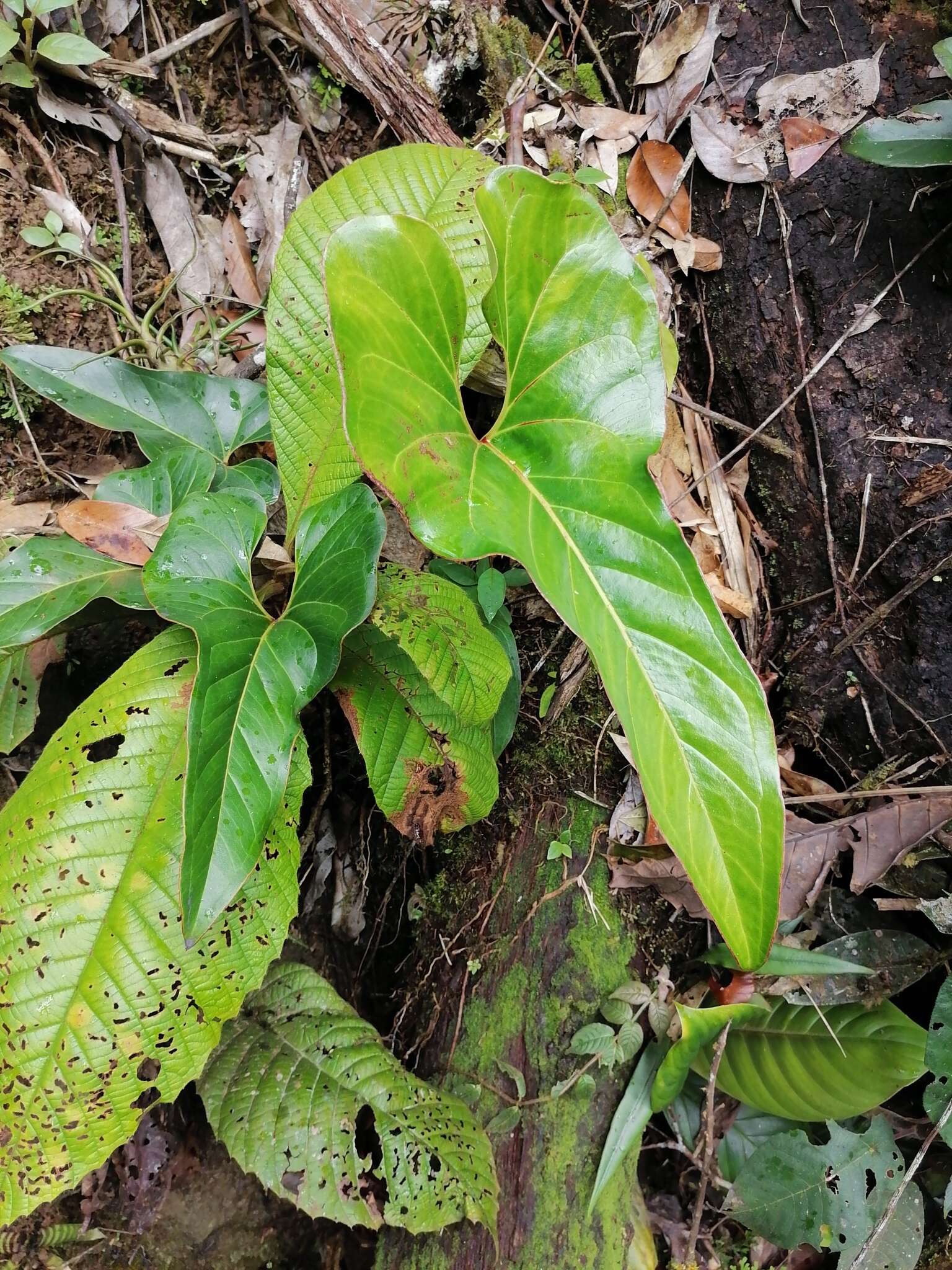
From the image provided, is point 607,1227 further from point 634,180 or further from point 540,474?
point 634,180

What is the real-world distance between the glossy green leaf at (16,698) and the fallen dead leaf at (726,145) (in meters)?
1.69

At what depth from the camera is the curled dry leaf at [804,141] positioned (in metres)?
1.56

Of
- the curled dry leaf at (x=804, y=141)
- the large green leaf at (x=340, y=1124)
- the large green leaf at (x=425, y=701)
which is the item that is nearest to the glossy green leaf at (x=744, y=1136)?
the large green leaf at (x=340, y=1124)

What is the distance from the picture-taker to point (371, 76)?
1.67 metres

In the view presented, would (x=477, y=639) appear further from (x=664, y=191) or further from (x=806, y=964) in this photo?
(x=664, y=191)

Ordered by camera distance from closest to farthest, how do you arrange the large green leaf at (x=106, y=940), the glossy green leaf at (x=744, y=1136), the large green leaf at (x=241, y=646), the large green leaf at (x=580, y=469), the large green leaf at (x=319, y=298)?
the large green leaf at (x=580, y=469) → the large green leaf at (x=241, y=646) → the large green leaf at (x=106, y=940) → the large green leaf at (x=319, y=298) → the glossy green leaf at (x=744, y=1136)

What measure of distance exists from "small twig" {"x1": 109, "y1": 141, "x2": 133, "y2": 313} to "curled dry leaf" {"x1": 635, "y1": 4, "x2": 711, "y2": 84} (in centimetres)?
120

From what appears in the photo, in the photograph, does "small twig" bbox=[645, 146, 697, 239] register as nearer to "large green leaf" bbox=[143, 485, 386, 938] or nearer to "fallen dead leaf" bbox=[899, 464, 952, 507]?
"fallen dead leaf" bbox=[899, 464, 952, 507]

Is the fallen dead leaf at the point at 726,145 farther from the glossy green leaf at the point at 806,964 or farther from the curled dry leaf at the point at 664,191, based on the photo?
the glossy green leaf at the point at 806,964

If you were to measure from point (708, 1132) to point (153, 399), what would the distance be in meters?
1.71

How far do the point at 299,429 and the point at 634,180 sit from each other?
3.37ft

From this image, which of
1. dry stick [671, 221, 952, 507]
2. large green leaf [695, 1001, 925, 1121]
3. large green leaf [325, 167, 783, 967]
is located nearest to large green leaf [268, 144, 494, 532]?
large green leaf [325, 167, 783, 967]

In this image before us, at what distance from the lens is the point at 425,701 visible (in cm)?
127

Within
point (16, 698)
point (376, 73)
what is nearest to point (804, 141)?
point (376, 73)
